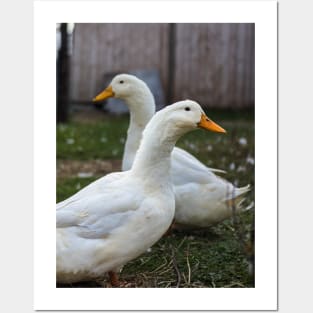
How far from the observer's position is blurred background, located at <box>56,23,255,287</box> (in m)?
3.02

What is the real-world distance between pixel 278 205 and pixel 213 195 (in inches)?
26.9

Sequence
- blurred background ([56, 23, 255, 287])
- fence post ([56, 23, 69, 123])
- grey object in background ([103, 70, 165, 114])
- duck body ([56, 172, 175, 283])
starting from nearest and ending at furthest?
duck body ([56, 172, 175, 283]) → blurred background ([56, 23, 255, 287]) → fence post ([56, 23, 69, 123]) → grey object in background ([103, 70, 165, 114])

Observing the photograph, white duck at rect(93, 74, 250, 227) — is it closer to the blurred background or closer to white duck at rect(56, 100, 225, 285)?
the blurred background

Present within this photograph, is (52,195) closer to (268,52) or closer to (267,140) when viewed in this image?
(267,140)

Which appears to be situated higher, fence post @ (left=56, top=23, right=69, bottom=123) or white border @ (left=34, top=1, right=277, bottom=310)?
fence post @ (left=56, top=23, right=69, bottom=123)

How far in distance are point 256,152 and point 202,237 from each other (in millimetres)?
916

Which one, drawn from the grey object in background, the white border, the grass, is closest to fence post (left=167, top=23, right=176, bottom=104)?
the grey object in background

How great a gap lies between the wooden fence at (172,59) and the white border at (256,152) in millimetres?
3078

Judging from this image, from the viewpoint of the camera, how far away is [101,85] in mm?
8086

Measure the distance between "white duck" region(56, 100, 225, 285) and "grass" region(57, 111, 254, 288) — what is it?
252 mm

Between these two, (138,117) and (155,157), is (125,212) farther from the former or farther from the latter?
(138,117)

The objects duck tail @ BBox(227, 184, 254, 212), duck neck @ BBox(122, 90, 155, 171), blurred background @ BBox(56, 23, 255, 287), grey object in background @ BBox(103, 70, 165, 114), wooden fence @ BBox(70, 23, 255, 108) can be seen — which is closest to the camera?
blurred background @ BBox(56, 23, 255, 287)

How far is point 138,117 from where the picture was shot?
11.7ft

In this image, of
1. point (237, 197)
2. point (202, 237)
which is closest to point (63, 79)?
point (202, 237)
